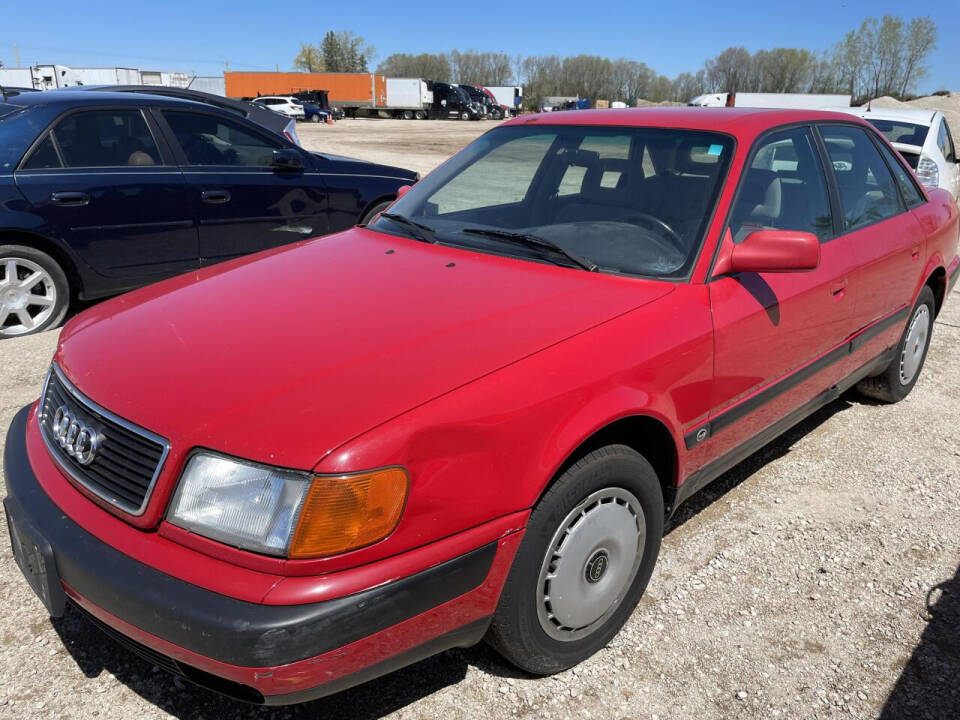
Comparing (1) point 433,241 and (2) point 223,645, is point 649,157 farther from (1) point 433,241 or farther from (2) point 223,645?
(2) point 223,645

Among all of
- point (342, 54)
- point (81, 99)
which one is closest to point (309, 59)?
point (342, 54)

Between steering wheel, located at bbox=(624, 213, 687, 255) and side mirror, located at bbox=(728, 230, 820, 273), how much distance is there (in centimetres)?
17

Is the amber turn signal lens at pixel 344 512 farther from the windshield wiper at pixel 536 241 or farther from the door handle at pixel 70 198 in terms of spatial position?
the door handle at pixel 70 198

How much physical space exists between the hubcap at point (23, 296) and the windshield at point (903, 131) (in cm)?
947

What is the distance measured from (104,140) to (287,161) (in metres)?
1.27

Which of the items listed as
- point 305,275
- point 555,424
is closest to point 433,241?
point 305,275

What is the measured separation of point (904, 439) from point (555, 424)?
2.94 metres

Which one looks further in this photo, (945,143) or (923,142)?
(945,143)

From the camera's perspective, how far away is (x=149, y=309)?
96.5 inches

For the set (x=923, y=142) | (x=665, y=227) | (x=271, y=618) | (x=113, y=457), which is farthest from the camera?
(x=923, y=142)

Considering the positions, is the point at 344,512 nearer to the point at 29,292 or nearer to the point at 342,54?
the point at 29,292

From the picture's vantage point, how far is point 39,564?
1.97 m

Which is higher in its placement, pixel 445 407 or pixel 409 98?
pixel 409 98

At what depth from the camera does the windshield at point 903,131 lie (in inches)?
386
